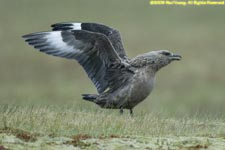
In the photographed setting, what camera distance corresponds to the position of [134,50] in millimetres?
30219

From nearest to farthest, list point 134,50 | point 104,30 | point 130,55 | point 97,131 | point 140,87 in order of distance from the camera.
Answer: point 97,131 < point 140,87 < point 104,30 < point 130,55 < point 134,50

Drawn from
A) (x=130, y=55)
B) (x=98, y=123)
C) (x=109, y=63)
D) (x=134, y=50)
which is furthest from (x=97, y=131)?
(x=134, y=50)

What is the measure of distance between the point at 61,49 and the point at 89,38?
24.9 inches

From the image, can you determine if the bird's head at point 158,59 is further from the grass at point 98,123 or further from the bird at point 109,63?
the grass at point 98,123

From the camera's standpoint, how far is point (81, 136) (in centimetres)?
Result: 986

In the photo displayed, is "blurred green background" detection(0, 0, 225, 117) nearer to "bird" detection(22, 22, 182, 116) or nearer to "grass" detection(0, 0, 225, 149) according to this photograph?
"grass" detection(0, 0, 225, 149)

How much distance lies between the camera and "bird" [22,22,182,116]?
→ 12.7 meters

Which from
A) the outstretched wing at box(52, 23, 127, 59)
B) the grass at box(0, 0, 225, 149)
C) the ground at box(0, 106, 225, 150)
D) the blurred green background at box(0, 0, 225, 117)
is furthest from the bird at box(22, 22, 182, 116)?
the ground at box(0, 106, 225, 150)

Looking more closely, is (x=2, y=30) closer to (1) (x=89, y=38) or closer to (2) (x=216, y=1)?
(2) (x=216, y=1)

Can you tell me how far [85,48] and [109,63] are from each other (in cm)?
37

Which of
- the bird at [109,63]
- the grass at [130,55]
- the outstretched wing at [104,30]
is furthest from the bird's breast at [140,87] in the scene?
the outstretched wing at [104,30]

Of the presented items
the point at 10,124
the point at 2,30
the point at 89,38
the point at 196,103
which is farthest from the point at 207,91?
the point at 10,124

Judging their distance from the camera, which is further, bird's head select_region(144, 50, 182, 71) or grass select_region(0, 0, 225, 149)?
bird's head select_region(144, 50, 182, 71)

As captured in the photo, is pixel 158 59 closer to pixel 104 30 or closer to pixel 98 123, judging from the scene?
pixel 104 30
